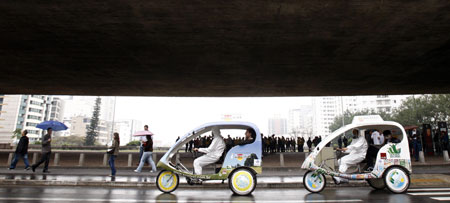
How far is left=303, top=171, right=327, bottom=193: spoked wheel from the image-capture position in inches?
289

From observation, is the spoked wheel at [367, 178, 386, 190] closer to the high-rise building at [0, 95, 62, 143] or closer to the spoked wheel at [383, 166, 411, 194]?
the spoked wheel at [383, 166, 411, 194]

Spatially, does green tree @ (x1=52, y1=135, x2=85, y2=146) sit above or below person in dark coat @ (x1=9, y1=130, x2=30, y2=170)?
above

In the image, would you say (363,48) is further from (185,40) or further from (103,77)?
(103,77)

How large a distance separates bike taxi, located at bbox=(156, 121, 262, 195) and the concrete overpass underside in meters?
4.70

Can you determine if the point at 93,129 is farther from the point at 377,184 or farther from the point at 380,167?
the point at 380,167

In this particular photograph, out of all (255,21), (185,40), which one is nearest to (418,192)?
(255,21)

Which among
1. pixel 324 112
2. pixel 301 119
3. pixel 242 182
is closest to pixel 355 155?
pixel 242 182

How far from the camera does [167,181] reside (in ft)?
24.2

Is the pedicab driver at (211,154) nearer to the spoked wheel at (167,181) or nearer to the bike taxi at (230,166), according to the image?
the bike taxi at (230,166)

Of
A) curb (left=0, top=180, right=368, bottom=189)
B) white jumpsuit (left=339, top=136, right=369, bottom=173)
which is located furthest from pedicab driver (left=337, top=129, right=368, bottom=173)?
curb (left=0, top=180, right=368, bottom=189)

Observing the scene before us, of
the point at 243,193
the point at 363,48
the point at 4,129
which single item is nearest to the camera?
the point at 243,193

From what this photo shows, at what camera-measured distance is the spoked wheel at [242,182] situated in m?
6.97

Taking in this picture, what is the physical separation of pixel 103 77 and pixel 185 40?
9.32 meters

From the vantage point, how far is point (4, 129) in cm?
8994
